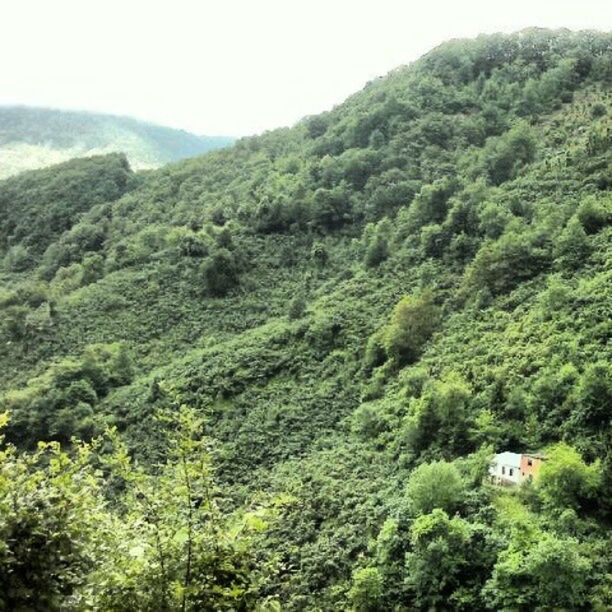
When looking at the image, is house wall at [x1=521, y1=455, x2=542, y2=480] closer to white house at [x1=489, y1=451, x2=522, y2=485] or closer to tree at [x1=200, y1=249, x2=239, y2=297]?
white house at [x1=489, y1=451, x2=522, y2=485]

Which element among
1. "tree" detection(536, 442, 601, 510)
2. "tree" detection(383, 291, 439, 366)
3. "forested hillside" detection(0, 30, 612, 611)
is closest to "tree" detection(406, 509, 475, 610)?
"forested hillside" detection(0, 30, 612, 611)

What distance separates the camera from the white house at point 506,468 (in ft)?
68.0

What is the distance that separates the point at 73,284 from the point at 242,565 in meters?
52.2

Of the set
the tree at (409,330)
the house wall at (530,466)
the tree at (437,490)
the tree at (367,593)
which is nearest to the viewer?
the tree at (367,593)

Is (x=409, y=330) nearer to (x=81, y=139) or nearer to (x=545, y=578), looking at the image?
(x=545, y=578)

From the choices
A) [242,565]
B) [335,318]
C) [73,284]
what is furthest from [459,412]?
[73,284]

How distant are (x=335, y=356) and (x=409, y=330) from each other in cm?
534

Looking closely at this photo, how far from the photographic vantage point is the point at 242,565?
21.1 feet

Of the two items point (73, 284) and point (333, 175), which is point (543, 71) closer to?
point (333, 175)

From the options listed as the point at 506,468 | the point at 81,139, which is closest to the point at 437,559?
the point at 506,468

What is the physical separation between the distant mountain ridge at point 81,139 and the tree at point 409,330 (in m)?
94.7

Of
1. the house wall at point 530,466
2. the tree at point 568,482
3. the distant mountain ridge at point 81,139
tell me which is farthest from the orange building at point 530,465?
the distant mountain ridge at point 81,139

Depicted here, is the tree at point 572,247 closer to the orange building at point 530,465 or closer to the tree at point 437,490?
the orange building at point 530,465

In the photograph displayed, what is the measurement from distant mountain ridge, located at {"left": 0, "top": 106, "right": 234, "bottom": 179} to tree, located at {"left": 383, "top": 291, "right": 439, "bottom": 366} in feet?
311
